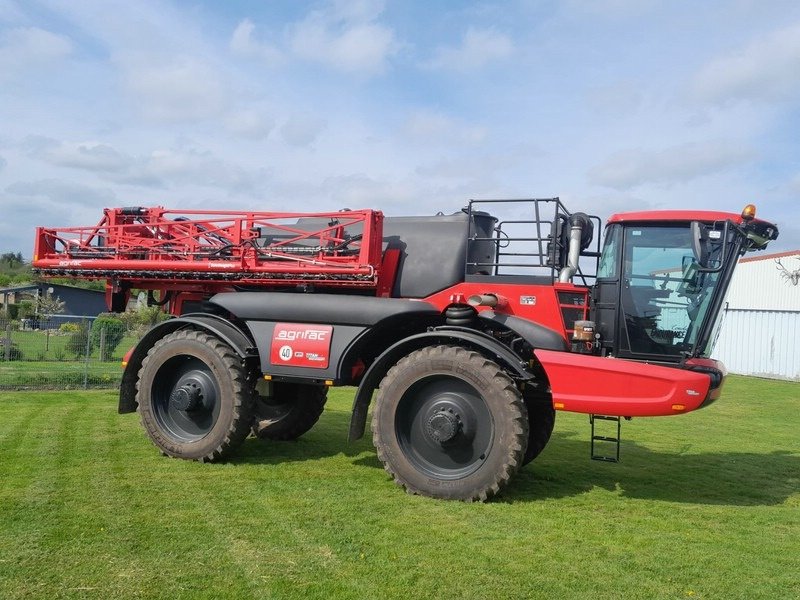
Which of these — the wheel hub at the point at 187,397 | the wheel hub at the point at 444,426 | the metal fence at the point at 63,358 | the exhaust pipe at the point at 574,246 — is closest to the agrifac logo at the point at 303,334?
the wheel hub at the point at 187,397

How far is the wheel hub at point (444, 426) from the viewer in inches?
249

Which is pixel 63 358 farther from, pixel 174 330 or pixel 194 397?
pixel 194 397

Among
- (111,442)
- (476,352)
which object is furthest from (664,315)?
(111,442)

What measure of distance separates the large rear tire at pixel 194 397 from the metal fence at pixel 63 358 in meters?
7.49

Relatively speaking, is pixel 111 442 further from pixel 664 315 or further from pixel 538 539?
pixel 664 315

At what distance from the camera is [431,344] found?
6859 mm

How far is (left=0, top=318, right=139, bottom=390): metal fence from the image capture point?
47.9ft

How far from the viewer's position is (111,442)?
8.38 meters

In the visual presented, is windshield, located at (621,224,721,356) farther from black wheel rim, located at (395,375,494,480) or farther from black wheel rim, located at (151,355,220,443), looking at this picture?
black wheel rim, located at (151,355,220,443)

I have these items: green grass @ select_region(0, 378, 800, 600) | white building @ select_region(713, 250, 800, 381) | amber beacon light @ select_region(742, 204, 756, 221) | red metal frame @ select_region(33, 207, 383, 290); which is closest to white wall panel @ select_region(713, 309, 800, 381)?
white building @ select_region(713, 250, 800, 381)

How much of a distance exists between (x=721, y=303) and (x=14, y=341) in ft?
52.6

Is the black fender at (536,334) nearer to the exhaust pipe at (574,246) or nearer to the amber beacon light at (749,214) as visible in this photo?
the exhaust pipe at (574,246)

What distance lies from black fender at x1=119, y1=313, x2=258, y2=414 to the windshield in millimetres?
4105

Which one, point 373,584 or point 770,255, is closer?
point 373,584
